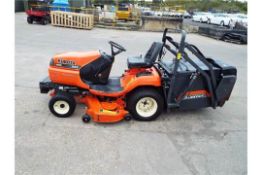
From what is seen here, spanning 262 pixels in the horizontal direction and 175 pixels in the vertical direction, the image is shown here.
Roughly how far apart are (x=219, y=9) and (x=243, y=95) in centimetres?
4243

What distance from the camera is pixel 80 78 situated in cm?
384

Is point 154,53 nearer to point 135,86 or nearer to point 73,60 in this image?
point 135,86

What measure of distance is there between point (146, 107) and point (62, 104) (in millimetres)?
1418

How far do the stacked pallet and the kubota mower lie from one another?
0.78 m

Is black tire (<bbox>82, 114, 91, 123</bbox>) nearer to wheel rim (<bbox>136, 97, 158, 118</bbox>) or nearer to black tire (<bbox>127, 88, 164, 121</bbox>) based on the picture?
black tire (<bbox>127, 88, 164, 121</bbox>)

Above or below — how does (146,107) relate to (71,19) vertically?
below

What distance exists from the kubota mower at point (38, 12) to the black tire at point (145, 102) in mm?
15479

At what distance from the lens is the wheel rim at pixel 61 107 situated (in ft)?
12.5

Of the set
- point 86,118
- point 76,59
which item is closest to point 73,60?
point 76,59

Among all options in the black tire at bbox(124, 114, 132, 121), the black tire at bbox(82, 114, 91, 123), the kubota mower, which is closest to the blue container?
the kubota mower

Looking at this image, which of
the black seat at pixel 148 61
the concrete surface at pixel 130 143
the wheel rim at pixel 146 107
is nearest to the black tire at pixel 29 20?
the concrete surface at pixel 130 143

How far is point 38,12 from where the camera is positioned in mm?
16812

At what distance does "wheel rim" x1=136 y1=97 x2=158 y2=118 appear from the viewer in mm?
3900

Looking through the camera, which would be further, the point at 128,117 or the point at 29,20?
the point at 29,20
